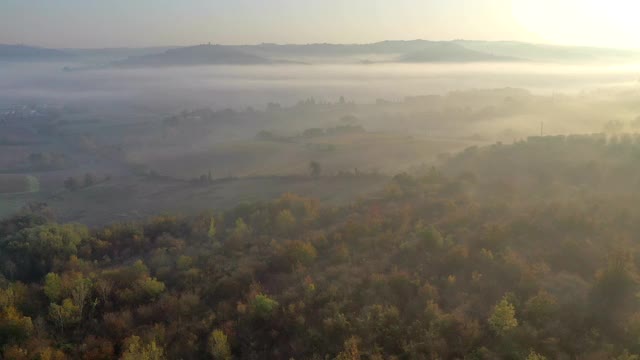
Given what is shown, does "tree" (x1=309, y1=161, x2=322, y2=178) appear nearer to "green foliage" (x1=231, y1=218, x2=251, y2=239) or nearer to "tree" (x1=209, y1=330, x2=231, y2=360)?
"green foliage" (x1=231, y1=218, x2=251, y2=239)

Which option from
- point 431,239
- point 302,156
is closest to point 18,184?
point 302,156

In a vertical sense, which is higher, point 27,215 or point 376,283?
point 376,283

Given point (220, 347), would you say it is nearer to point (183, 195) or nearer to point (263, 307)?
point (263, 307)

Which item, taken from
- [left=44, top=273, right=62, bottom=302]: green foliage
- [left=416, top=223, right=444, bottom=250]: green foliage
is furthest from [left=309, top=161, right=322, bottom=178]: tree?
[left=44, top=273, right=62, bottom=302]: green foliage

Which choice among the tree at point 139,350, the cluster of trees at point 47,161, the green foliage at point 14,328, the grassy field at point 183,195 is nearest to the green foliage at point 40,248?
the green foliage at point 14,328

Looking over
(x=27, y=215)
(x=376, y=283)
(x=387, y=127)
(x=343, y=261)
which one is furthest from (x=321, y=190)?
(x=387, y=127)

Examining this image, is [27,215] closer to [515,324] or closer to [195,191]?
[195,191]
